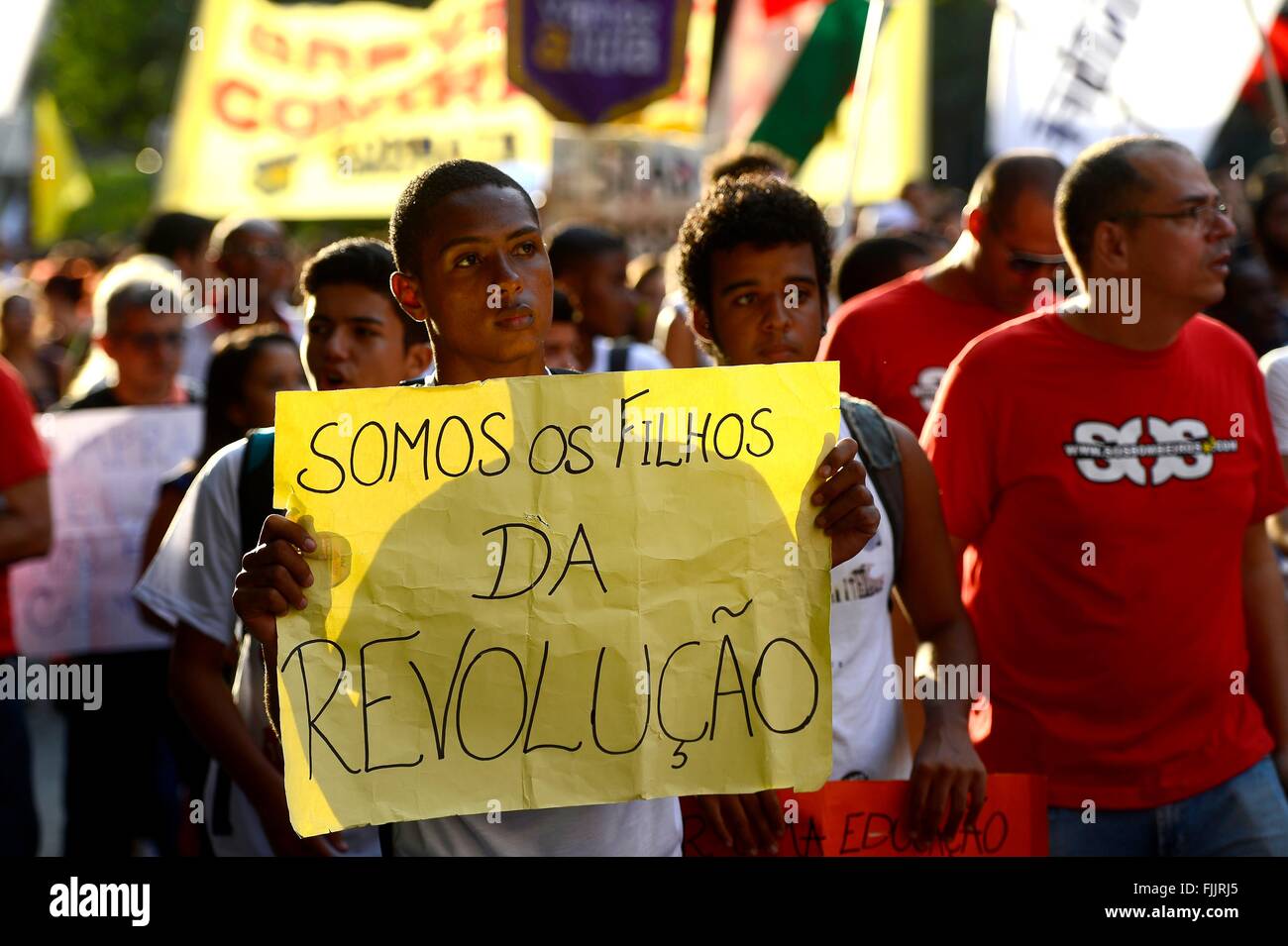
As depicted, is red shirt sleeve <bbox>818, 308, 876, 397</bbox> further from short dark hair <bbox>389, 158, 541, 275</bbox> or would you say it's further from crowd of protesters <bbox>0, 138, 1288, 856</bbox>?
short dark hair <bbox>389, 158, 541, 275</bbox>

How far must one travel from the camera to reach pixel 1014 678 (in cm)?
374

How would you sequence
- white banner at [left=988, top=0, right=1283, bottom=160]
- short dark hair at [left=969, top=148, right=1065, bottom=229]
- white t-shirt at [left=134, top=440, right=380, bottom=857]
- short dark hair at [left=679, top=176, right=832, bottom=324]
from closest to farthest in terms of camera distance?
white t-shirt at [left=134, top=440, right=380, bottom=857], short dark hair at [left=679, top=176, right=832, bottom=324], short dark hair at [left=969, top=148, right=1065, bottom=229], white banner at [left=988, top=0, right=1283, bottom=160]

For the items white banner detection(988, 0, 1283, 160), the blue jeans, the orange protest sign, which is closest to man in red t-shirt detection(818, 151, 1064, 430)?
the blue jeans

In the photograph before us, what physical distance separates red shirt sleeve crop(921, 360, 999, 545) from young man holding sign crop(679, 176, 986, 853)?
422 mm

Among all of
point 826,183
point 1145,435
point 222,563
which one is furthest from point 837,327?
point 826,183

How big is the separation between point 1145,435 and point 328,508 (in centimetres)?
188

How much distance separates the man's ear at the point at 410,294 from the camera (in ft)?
9.53

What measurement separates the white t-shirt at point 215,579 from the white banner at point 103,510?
7.24ft

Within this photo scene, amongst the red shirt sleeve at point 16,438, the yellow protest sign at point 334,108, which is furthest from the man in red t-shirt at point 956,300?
the yellow protest sign at point 334,108

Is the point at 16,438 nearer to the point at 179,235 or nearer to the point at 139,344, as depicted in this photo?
the point at 139,344

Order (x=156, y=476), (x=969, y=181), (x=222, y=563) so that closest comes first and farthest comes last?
1. (x=222, y=563)
2. (x=156, y=476)
3. (x=969, y=181)

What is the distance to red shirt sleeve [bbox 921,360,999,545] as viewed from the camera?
12.4 feet

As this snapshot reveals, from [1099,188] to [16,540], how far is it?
2.89m
